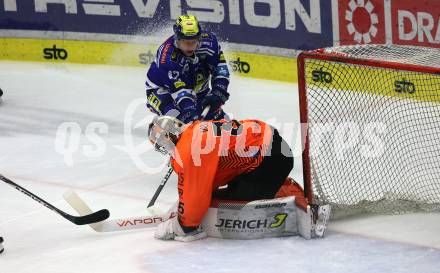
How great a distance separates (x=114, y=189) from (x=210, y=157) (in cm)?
146

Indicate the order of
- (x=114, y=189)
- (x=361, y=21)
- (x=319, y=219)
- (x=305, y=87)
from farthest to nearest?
1. (x=361, y=21)
2. (x=114, y=189)
3. (x=305, y=87)
4. (x=319, y=219)

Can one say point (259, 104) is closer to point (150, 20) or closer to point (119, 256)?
point (150, 20)

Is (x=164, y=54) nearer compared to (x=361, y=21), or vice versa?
(x=164, y=54)

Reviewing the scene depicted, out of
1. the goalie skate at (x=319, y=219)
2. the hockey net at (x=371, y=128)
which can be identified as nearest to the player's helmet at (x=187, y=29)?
the hockey net at (x=371, y=128)

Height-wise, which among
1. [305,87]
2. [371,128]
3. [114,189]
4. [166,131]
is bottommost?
[114,189]

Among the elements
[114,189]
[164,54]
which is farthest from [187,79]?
[114,189]

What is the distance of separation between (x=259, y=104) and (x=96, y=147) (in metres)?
1.43

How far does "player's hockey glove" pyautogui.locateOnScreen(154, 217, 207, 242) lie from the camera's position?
14.9 feet

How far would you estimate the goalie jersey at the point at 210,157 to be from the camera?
437 centimetres

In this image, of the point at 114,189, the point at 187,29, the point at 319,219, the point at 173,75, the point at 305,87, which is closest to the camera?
the point at 319,219

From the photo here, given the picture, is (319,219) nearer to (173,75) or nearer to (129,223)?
(129,223)

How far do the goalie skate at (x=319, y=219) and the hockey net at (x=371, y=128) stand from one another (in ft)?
0.82

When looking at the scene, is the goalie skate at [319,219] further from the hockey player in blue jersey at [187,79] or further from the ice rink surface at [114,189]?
the hockey player in blue jersey at [187,79]

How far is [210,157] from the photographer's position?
439 cm
